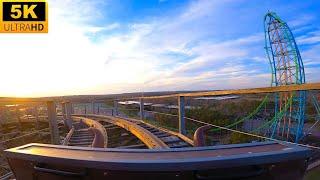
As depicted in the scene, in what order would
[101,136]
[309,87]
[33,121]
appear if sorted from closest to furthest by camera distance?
[101,136], [309,87], [33,121]

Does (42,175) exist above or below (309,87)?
below

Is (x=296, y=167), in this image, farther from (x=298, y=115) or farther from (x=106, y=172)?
(x=298, y=115)

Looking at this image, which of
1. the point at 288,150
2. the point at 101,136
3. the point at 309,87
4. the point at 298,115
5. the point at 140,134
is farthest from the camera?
the point at 298,115

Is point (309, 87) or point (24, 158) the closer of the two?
point (24, 158)

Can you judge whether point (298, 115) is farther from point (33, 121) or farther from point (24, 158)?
point (24, 158)

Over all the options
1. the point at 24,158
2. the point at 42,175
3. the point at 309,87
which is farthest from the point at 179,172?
the point at 309,87

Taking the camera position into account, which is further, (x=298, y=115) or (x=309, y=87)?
(x=298, y=115)

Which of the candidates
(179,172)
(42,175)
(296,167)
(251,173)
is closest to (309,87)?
(296,167)

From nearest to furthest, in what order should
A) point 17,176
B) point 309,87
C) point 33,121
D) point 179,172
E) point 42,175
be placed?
point 179,172 → point 42,175 → point 17,176 → point 309,87 → point 33,121

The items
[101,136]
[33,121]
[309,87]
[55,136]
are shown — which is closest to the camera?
[101,136]
